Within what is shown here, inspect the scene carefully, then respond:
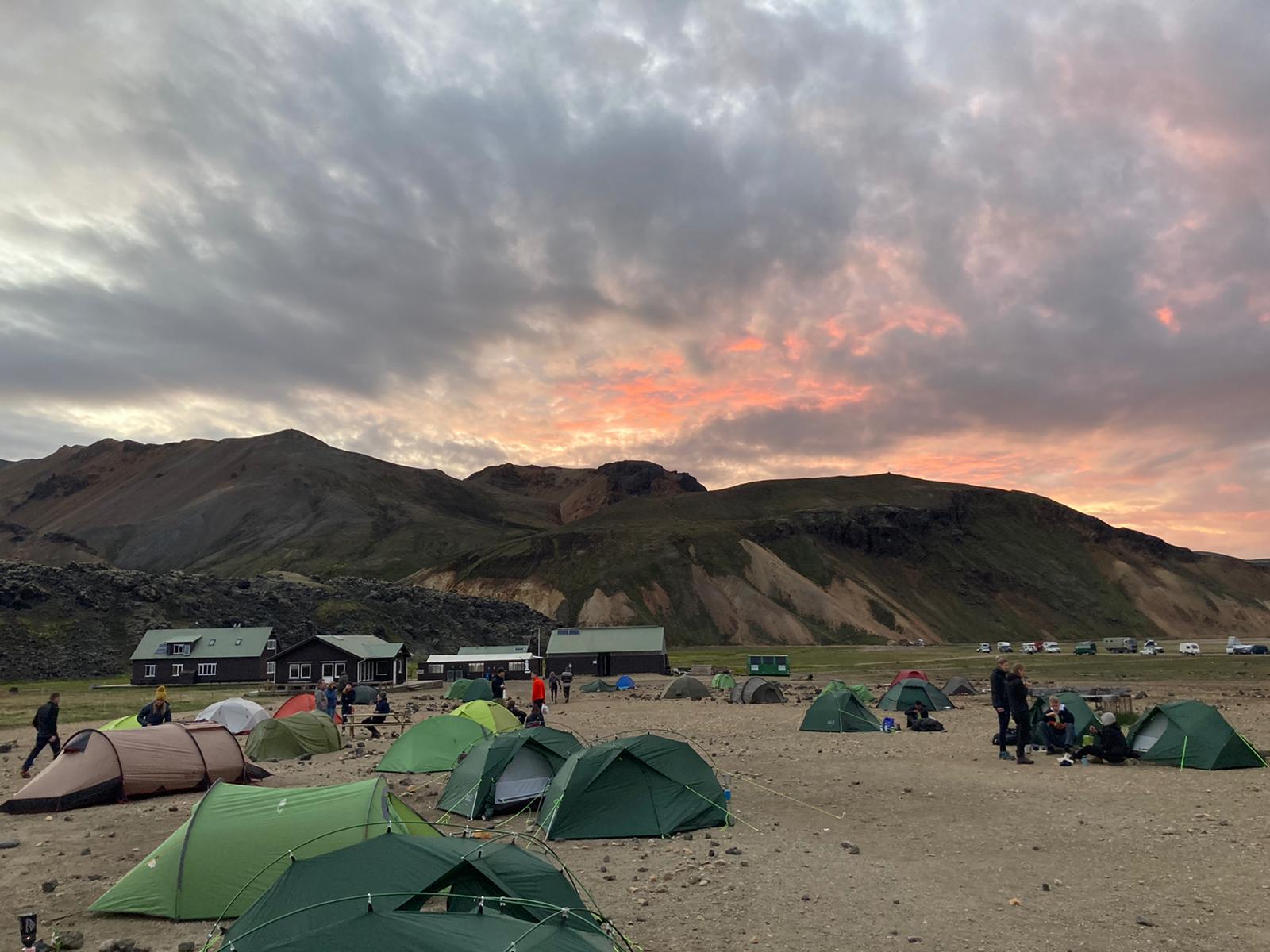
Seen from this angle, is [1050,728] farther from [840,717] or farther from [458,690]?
[458,690]

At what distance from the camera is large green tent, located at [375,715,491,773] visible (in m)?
23.3

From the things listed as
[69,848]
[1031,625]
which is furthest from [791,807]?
[1031,625]

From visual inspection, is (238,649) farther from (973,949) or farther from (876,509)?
(876,509)

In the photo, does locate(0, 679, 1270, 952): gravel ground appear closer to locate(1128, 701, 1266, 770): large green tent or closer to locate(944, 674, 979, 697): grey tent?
locate(1128, 701, 1266, 770): large green tent

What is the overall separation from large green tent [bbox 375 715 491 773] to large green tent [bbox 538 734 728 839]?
25.0ft

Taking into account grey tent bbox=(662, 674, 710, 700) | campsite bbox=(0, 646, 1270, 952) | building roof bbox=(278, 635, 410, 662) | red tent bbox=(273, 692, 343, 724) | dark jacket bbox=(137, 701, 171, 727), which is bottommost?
grey tent bbox=(662, 674, 710, 700)

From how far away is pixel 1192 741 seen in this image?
69.3 ft

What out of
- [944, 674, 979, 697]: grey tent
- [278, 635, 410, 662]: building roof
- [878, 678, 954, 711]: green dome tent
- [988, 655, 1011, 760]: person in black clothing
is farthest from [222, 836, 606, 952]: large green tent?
[278, 635, 410, 662]: building roof

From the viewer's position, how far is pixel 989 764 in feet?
74.0

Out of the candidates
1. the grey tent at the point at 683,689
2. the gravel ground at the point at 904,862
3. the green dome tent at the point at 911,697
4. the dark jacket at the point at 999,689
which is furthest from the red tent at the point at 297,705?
the dark jacket at the point at 999,689

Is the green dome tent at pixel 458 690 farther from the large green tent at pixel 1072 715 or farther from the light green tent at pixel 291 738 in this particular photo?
the large green tent at pixel 1072 715

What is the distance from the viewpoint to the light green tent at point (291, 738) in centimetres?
2680

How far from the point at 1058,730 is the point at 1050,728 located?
20 cm

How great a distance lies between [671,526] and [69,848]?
150 metres
